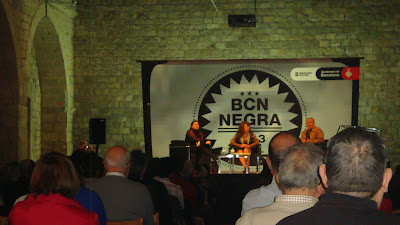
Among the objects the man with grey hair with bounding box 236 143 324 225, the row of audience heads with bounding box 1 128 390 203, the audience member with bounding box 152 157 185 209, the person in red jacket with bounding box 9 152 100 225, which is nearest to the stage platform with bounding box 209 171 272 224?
the audience member with bounding box 152 157 185 209

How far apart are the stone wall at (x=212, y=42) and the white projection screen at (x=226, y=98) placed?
1.13ft

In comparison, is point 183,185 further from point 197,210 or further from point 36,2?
point 36,2

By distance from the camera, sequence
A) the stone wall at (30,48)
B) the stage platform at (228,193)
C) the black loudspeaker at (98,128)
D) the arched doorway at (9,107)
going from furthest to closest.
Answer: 1. the black loudspeaker at (98,128)
2. the stone wall at (30,48)
3. the arched doorway at (9,107)
4. the stage platform at (228,193)

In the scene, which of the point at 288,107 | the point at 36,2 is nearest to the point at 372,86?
the point at 288,107

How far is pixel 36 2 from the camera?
11141mm

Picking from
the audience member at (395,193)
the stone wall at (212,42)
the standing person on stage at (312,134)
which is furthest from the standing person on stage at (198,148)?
the audience member at (395,193)

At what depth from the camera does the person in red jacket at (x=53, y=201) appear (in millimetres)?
2625

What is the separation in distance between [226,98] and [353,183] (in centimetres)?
1203

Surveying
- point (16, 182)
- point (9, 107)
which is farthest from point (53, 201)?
point (9, 107)

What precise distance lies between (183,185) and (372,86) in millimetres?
9135

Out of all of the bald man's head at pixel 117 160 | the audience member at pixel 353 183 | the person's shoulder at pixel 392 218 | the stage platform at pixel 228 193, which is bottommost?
the stage platform at pixel 228 193

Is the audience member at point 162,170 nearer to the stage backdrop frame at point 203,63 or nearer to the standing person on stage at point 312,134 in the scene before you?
the standing person on stage at point 312,134

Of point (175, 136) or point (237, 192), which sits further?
point (175, 136)

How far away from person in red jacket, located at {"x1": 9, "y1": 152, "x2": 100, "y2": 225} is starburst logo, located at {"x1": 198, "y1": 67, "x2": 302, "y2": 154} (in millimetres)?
10744
